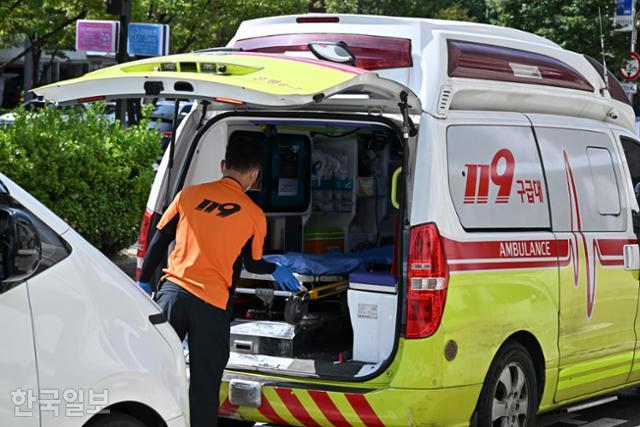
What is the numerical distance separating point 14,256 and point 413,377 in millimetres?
2338

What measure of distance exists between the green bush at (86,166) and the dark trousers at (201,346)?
599 cm

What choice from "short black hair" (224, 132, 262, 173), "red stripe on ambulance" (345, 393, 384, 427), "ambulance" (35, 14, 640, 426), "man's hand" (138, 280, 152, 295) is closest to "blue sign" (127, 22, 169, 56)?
"ambulance" (35, 14, 640, 426)

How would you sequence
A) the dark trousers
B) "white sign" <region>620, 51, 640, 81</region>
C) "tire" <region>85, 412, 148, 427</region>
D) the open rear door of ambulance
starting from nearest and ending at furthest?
"tire" <region>85, 412, 148, 427</region>, the open rear door of ambulance, the dark trousers, "white sign" <region>620, 51, 640, 81</region>

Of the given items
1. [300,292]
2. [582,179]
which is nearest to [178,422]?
[300,292]

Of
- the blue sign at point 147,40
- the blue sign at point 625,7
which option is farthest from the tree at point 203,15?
the blue sign at point 625,7

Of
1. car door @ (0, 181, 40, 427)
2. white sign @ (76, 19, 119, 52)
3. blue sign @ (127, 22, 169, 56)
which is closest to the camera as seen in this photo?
car door @ (0, 181, 40, 427)

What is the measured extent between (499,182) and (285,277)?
1.29m

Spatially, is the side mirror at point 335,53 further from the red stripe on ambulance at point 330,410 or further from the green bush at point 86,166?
the green bush at point 86,166

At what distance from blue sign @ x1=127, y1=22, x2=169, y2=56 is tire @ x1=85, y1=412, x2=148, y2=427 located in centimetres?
1322

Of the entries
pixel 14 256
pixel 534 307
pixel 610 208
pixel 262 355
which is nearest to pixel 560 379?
pixel 534 307

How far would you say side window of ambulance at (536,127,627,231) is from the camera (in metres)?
7.00

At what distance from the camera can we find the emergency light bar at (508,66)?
6375 millimetres

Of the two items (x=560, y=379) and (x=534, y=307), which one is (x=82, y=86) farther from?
(x=560, y=379)

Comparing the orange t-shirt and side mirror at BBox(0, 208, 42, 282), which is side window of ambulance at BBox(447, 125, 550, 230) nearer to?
the orange t-shirt
